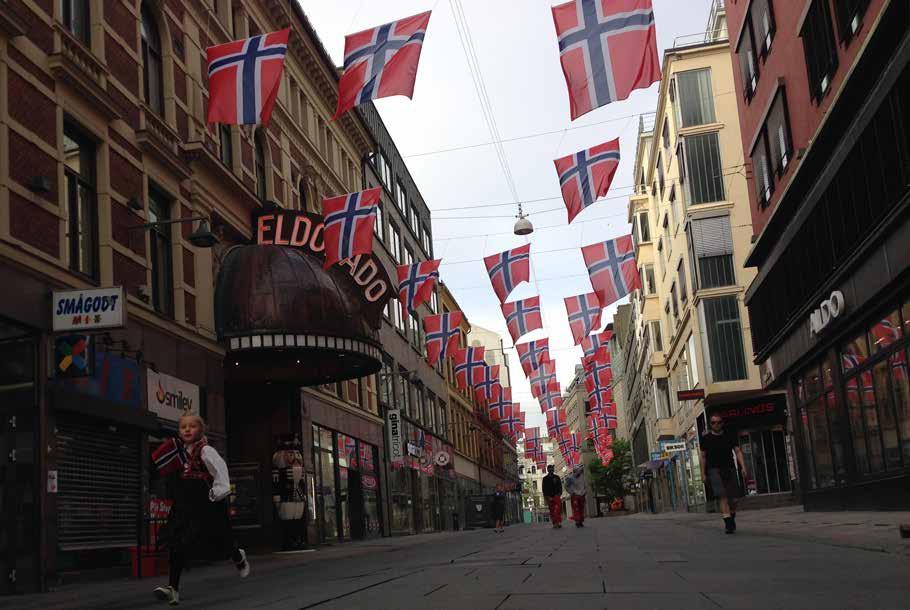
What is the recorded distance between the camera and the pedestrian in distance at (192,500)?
9.10 m

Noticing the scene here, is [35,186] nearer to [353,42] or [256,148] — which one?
[353,42]

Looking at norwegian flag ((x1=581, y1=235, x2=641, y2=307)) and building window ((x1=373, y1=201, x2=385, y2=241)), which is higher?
building window ((x1=373, y1=201, x2=385, y2=241))

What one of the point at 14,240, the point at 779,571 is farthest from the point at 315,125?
the point at 779,571

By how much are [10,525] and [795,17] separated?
1864 centimetres

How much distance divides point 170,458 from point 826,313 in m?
16.4

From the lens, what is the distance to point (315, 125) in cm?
3541

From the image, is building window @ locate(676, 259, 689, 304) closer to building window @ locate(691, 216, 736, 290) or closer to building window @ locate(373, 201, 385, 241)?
building window @ locate(691, 216, 736, 290)

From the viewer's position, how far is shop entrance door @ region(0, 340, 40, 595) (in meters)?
13.6

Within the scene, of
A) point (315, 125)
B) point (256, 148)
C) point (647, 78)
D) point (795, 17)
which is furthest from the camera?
point (315, 125)

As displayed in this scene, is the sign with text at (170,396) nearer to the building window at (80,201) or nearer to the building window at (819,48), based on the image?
the building window at (80,201)

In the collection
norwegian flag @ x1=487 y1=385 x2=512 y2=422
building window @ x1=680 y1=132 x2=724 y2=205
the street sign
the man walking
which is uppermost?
building window @ x1=680 y1=132 x2=724 y2=205

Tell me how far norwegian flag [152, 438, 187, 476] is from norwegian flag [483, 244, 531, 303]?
19737mm

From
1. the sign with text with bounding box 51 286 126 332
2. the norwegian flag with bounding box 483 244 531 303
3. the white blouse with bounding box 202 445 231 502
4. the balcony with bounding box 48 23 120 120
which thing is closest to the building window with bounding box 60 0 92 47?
the balcony with bounding box 48 23 120 120

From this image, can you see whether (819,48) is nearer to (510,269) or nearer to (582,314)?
(510,269)
